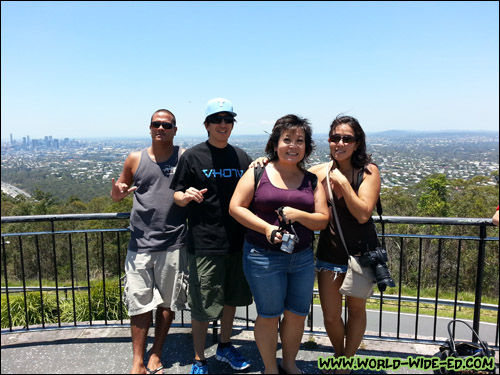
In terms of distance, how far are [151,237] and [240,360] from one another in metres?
1.26

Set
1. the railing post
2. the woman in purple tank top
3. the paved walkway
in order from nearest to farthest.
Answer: the woman in purple tank top < the paved walkway < the railing post

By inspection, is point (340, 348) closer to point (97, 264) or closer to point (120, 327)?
point (120, 327)

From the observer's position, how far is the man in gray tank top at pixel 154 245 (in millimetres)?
2916

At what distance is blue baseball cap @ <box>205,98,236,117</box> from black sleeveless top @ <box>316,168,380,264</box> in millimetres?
946

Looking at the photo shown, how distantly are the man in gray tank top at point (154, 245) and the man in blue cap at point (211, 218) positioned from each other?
0.51ft

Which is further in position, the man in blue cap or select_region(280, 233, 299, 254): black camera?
the man in blue cap

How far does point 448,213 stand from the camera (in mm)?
34375

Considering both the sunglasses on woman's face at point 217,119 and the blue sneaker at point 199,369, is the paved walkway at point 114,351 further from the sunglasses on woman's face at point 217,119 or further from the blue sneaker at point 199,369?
the sunglasses on woman's face at point 217,119

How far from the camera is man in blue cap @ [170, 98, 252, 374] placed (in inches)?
109

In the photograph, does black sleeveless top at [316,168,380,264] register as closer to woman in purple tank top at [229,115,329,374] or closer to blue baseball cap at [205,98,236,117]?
woman in purple tank top at [229,115,329,374]

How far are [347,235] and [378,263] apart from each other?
29 cm

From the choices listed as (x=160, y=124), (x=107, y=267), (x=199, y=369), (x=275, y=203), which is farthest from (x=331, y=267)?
(x=107, y=267)

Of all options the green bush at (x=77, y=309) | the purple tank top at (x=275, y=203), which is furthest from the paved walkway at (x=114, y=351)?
the green bush at (x=77, y=309)

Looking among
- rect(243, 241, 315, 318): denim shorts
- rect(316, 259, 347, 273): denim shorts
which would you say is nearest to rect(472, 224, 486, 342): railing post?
rect(316, 259, 347, 273): denim shorts
